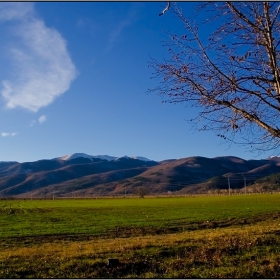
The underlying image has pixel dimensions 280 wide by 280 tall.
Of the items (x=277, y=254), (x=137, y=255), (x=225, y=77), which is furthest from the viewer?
(x=137, y=255)

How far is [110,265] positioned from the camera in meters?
12.6

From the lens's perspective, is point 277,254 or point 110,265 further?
point 277,254

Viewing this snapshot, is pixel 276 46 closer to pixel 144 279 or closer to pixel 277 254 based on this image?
pixel 277 254

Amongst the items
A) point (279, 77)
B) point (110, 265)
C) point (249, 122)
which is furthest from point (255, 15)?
point (110, 265)

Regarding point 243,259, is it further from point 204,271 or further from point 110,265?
point 110,265

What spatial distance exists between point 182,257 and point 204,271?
2.42 m

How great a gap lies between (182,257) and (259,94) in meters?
6.52

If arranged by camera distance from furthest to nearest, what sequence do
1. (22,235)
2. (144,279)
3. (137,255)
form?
(22,235), (137,255), (144,279)

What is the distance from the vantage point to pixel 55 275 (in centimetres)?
1188

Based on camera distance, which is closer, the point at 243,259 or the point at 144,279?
the point at 144,279

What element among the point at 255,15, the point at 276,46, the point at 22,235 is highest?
the point at 255,15

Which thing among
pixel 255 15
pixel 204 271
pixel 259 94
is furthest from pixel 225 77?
pixel 204 271

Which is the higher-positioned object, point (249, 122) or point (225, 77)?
point (225, 77)

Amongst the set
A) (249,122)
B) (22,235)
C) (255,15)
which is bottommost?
(22,235)
